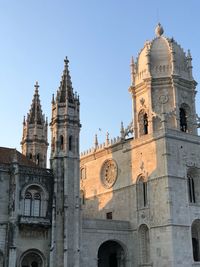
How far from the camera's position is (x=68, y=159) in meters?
39.7

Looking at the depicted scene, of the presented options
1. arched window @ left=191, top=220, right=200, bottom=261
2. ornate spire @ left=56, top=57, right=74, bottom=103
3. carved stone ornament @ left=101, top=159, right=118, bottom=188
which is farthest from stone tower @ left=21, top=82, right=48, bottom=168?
arched window @ left=191, top=220, right=200, bottom=261

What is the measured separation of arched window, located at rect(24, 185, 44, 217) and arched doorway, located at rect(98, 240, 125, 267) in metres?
10.9

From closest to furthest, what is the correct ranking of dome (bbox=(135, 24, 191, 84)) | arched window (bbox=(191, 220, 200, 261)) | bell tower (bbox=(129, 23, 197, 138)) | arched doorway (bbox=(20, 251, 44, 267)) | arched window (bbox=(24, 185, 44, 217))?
arched doorway (bbox=(20, 251, 44, 267)) → arched window (bbox=(24, 185, 44, 217)) → arched window (bbox=(191, 220, 200, 261)) → bell tower (bbox=(129, 23, 197, 138)) → dome (bbox=(135, 24, 191, 84))

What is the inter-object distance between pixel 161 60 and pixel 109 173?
44.6 ft

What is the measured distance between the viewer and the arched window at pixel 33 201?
37.8m

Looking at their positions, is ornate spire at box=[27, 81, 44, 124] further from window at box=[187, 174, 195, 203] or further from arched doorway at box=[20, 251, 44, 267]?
window at box=[187, 174, 195, 203]

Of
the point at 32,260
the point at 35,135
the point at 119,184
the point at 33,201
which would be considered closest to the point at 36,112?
the point at 35,135

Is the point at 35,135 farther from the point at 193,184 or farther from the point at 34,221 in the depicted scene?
the point at 193,184

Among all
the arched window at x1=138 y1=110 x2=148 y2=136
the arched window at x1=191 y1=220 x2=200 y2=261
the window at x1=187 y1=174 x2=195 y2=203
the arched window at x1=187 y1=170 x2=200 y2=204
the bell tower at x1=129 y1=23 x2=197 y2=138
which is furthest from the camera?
the arched window at x1=138 y1=110 x2=148 y2=136

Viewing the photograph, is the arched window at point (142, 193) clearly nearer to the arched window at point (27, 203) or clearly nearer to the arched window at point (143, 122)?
the arched window at point (143, 122)

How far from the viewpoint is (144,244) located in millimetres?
43188

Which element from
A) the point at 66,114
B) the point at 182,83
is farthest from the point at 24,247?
the point at 182,83

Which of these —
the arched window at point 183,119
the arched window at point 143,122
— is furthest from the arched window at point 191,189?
the arched window at point 143,122

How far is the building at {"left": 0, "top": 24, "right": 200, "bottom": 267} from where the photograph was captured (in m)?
37.2
